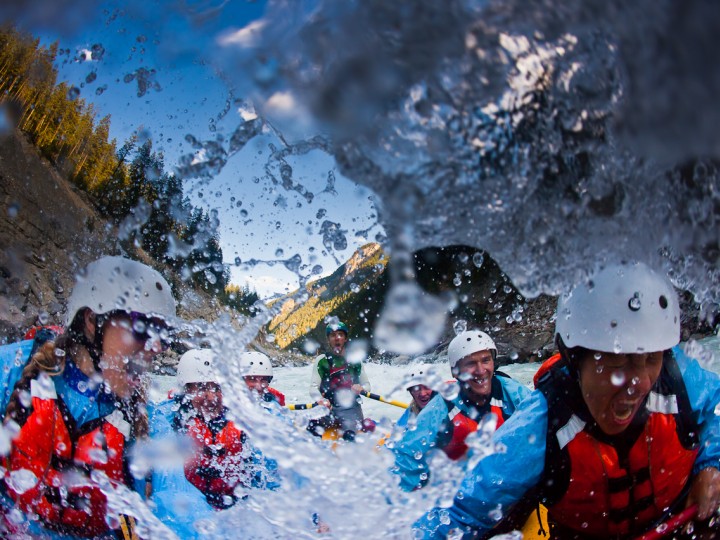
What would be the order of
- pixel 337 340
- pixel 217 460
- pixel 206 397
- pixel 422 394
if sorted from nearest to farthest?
pixel 217 460
pixel 206 397
pixel 422 394
pixel 337 340

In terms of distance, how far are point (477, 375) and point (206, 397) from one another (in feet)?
8.84

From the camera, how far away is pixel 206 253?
Answer: 138 inches

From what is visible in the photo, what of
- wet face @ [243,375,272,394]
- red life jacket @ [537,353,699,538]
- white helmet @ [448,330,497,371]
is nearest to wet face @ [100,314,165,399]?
red life jacket @ [537,353,699,538]

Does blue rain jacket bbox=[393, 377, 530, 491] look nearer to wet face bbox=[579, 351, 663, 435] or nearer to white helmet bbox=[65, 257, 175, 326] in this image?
wet face bbox=[579, 351, 663, 435]

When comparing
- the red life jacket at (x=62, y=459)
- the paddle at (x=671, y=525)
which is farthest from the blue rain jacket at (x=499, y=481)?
the red life jacket at (x=62, y=459)

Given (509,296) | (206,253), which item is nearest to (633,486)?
(206,253)

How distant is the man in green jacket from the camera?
7512 millimetres

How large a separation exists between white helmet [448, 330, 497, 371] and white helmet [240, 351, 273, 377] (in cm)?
244

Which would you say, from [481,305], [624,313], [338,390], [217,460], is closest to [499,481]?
[624,313]

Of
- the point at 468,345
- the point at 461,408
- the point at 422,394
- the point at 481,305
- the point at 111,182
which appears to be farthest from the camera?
the point at 481,305

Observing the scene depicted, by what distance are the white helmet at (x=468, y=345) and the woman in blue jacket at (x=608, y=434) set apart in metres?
2.28

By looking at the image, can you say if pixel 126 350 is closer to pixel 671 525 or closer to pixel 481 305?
pixel 671 525

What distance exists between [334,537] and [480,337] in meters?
2.87

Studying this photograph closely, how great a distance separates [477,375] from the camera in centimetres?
460
